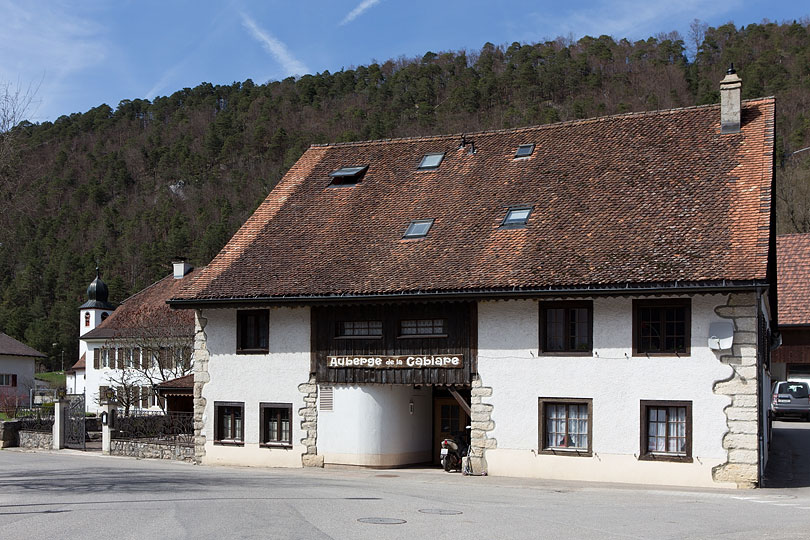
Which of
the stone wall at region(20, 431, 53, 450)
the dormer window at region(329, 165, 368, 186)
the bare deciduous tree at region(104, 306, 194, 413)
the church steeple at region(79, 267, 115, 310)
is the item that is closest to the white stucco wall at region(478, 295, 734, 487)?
the dormer window at region(329, 165, 368, 186)

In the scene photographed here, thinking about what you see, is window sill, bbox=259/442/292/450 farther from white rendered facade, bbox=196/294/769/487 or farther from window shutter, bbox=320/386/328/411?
window shutter, bbox=320/386/328/411

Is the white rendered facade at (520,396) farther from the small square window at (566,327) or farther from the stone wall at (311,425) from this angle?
the small square window at (566,327)

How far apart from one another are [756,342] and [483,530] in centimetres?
934

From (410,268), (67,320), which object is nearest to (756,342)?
(410,268)

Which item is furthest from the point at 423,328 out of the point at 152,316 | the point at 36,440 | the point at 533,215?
the point at 152,316

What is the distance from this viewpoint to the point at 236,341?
2512 cm

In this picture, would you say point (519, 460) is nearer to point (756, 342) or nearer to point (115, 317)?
point (756, 342)

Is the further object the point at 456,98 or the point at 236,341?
the point at 456,98

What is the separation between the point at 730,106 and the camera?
911 inches

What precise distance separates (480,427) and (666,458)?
419cm

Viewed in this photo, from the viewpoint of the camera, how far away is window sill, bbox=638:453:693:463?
772 inches

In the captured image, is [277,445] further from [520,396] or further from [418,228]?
[520,396]

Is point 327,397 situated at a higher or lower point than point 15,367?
higher

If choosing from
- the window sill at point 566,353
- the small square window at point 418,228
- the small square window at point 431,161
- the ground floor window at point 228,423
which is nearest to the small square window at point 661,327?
the window sill at point 566,353
